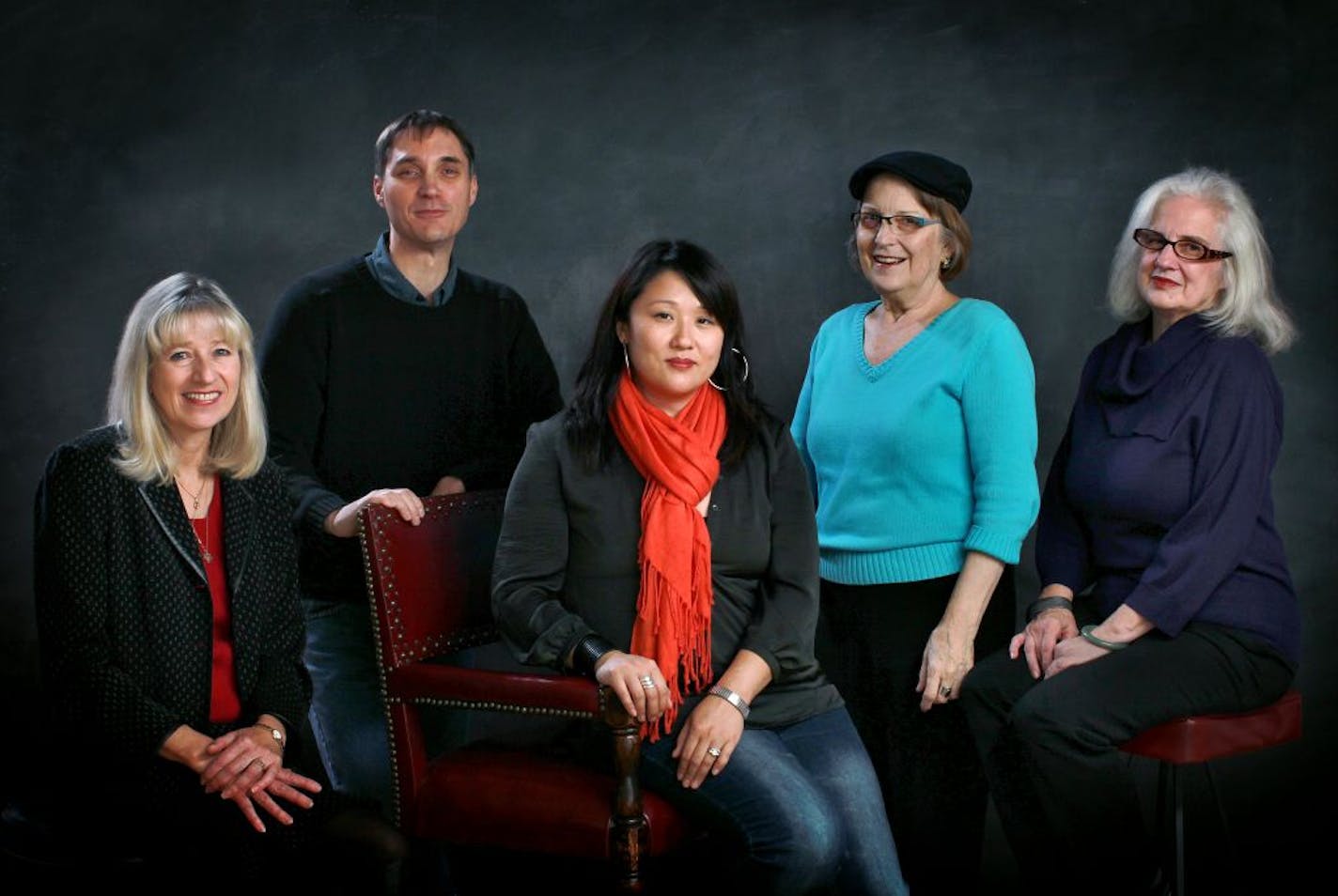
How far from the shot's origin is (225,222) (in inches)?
A: 166

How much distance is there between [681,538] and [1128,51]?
197cm

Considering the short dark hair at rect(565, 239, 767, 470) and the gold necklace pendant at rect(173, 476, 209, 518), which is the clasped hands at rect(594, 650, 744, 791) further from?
the gold necklace pendant at rect(173, 476, 209, 518)

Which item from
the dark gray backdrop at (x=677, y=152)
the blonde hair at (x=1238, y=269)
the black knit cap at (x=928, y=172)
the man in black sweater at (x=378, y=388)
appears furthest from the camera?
the dark gray backdrop at (x=677, y=152)

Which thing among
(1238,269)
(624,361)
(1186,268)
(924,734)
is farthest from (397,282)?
(1238,269)

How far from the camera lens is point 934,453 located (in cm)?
315

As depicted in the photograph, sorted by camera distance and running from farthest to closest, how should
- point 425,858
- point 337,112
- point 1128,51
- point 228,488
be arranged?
point 337,112, point 1128,51, point 425,858, point 228,488

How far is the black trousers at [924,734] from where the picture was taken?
3.20 metres

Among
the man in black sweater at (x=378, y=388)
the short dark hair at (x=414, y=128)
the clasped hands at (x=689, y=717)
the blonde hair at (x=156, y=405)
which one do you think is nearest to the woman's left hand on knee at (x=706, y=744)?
the clasped hands at (x=689, y=717)

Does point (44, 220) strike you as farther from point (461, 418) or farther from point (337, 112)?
point (461, 418)

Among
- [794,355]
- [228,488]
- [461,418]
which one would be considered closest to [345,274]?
[461,418]

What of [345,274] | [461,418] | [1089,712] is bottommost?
[1089,712]

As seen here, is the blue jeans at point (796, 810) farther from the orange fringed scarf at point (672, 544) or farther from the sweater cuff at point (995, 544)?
the sweater cuff at point (995, 544)

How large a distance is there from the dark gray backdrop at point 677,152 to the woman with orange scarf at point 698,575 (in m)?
1.22

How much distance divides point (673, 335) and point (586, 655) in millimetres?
628
